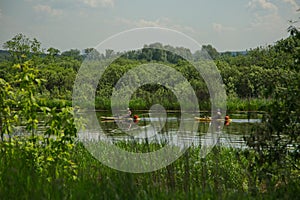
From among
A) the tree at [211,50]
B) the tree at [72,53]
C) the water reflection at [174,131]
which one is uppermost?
the tree at [72,53]

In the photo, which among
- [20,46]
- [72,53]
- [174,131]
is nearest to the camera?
[174,131]

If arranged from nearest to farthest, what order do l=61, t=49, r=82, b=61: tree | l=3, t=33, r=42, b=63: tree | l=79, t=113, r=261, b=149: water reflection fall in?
l=79, t=113, r=261, b=149: water reflection < l=3, t=33, r=42, b=63: tree < l=61, t=49, r=82, b=61: tree

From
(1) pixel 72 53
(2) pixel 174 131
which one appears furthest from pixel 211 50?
(2) pixel 174 131

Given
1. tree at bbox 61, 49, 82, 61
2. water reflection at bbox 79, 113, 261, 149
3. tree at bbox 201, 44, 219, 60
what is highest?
tree at bbox 61, 49, 82, 61

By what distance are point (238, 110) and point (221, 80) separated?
7.13 ft

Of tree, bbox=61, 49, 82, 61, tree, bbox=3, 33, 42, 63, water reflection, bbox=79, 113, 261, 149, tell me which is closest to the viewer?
water reflection, bbox=79, 113, 261, 149

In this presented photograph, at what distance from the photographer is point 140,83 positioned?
15117 millimetres

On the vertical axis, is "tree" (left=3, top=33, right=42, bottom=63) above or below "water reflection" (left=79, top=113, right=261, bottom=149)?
above

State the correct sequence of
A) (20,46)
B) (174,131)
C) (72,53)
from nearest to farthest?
1. (174,131)
2. (20,46)
3. (72,53)

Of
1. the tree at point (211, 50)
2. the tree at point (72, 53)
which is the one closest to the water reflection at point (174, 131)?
the tree at point (211, 50)

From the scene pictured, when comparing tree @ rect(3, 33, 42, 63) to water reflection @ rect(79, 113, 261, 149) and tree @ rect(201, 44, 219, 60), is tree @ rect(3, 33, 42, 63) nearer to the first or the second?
tree @ rect(201, 44, 219, 60)

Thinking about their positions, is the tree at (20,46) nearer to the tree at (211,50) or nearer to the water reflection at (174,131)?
the tree at (211,50)

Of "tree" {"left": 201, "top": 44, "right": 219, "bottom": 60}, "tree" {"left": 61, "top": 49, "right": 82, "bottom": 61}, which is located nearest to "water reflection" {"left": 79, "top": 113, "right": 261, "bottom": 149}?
"tree" {"left": 201, "top": 44, "right": 219, "bottom": 60}

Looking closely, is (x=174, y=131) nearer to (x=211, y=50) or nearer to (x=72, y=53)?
(x=211, y=50)
